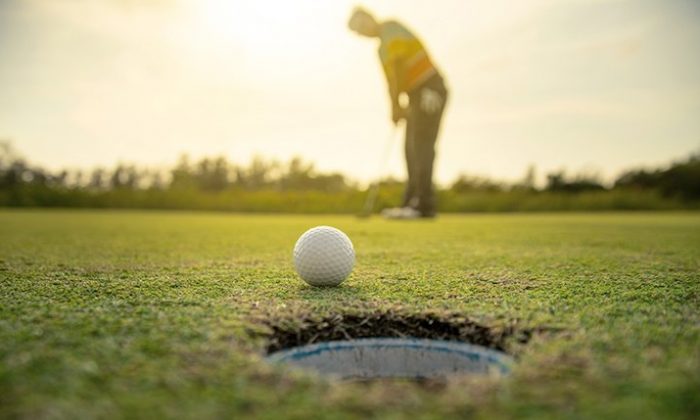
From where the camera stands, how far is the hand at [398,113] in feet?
33.7

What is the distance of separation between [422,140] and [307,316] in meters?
8.32

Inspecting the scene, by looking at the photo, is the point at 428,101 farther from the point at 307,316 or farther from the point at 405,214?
the point at 307,316

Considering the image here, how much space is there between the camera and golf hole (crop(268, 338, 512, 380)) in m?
2.02

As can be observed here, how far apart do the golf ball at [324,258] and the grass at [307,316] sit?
0.11 metres

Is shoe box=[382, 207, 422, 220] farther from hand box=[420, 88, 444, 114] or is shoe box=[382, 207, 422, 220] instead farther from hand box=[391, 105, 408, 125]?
hand box=[420, 88, 444, 114]

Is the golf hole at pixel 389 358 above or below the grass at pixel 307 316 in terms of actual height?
below

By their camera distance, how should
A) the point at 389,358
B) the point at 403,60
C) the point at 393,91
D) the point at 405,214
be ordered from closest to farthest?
the point at 389,358 < the point at 403,60 < the point at 393,91 < the point at 405,214

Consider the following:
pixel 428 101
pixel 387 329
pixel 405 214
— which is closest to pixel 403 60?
pixel 428 101

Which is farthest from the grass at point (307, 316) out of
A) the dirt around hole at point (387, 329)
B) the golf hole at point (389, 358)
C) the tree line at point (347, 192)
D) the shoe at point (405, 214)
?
the tree line at point (347, 192)

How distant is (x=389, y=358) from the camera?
6.94 ft

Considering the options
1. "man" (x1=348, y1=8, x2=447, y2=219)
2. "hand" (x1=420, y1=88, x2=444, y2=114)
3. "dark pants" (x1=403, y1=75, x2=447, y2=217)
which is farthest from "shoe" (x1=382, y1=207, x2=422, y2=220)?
"hand" (x1=420, y1=88, x2=444, y2=114)

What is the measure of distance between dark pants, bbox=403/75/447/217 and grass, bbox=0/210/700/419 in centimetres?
615

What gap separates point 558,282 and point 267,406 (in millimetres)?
2228

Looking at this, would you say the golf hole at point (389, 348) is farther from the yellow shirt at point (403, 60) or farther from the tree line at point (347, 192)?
the tree line at point (347, 192)
